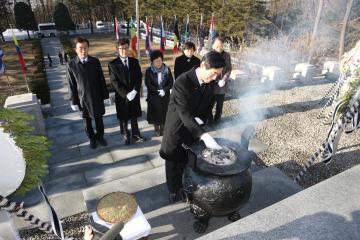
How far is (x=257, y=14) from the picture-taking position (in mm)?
21656

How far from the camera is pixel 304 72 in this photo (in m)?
11.2

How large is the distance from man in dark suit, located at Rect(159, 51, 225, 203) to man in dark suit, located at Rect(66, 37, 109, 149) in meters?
2.27

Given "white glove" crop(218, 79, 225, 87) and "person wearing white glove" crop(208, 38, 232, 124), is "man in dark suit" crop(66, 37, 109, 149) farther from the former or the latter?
"white glove" crop(218, 79, 225, 87)

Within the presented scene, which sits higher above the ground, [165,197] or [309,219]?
[309,219]

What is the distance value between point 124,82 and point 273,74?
23.0 ft

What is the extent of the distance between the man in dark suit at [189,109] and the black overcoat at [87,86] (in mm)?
2264

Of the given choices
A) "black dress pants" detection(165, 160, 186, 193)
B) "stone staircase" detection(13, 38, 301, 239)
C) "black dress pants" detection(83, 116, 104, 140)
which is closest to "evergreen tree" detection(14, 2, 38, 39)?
"stone staircase" detection(13, 38, 301, 239)

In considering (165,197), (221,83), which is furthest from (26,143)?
(221,83)

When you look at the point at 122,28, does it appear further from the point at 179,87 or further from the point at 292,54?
the point at 179,87

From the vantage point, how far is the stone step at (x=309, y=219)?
9.67 ft

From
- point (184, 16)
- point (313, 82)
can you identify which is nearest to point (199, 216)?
point (313, 82)

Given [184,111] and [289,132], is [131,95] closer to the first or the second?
[184,111]

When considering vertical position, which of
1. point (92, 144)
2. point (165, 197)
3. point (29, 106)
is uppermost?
point (29, 106)

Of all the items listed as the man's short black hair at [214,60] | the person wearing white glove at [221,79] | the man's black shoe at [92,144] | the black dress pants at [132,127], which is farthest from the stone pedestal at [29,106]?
the man's short black hair at [214,60]
